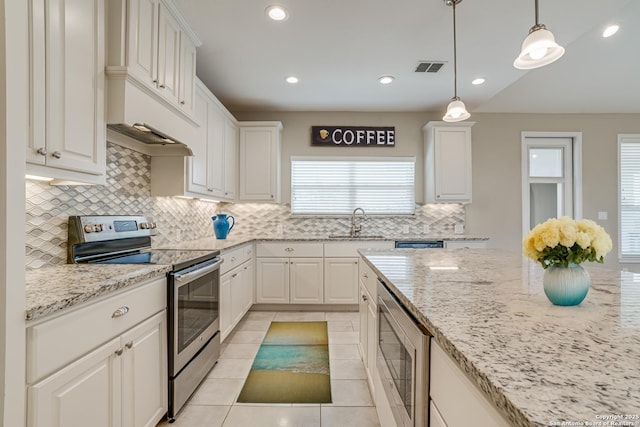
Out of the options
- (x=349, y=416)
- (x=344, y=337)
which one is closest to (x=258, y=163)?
(x=344, y=337)

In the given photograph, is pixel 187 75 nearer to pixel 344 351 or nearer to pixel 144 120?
pixel 144 120

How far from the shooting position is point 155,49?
1.95 m

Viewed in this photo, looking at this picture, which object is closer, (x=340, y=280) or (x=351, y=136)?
(x=340, y=280)

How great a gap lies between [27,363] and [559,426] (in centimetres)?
135

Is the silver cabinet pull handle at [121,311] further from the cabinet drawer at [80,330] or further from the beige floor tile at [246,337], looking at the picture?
the beige floor tile at [246,337]

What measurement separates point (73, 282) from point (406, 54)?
2982 millimetres

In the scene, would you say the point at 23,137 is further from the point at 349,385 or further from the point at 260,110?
the point at 260,110

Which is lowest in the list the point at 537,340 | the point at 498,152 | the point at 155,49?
the point at 537,340

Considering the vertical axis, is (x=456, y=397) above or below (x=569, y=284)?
below

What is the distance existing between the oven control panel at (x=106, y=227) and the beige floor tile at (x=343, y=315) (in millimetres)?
2217

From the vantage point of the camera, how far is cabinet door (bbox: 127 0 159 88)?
5.61ft

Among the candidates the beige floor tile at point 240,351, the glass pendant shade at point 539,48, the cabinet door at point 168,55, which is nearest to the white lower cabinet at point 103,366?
the beige floor tile at point 240,351

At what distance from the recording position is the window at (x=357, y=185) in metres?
4.45

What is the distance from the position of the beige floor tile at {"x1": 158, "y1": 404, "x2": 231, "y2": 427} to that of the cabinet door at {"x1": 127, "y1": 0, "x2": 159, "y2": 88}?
1.98 metres
